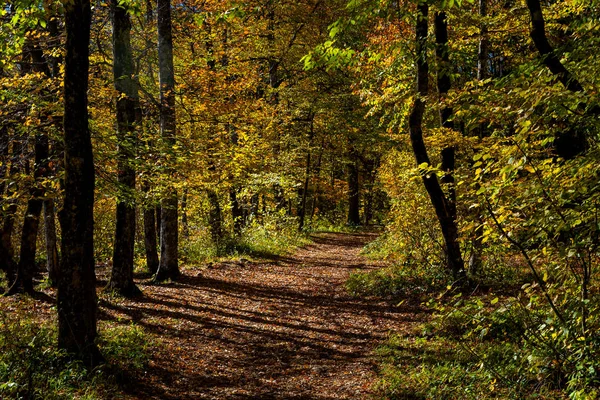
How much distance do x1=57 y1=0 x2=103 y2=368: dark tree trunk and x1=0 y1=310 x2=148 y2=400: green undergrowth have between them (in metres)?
0.27

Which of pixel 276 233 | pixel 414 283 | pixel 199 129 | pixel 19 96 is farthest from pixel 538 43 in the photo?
pixel 276 233

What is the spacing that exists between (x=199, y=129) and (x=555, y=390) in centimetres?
1448

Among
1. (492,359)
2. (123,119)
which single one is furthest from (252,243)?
(492,359)

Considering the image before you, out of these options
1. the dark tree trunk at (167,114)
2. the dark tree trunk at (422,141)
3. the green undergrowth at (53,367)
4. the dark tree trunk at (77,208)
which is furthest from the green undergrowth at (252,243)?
the dark tree trunk at (77,208)

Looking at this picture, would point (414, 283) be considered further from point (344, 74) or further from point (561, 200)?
point (344, 74)

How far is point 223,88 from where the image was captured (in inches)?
574

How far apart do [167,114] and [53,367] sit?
7.83m

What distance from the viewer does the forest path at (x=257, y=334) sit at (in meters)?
7.10

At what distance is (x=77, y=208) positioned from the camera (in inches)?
→ 240

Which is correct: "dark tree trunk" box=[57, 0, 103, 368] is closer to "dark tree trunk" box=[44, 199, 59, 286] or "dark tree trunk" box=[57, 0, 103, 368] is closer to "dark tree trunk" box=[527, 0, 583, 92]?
"dark tree trunk" box=[44, 199, 59, 286]

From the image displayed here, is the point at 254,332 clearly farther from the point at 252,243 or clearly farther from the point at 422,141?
the point at 252,243

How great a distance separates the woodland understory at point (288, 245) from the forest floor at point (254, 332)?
0.06m

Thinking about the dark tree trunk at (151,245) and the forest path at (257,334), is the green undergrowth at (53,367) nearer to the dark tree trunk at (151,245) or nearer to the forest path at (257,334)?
the forest path at (257,334)

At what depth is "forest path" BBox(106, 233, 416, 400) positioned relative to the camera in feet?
23.3
